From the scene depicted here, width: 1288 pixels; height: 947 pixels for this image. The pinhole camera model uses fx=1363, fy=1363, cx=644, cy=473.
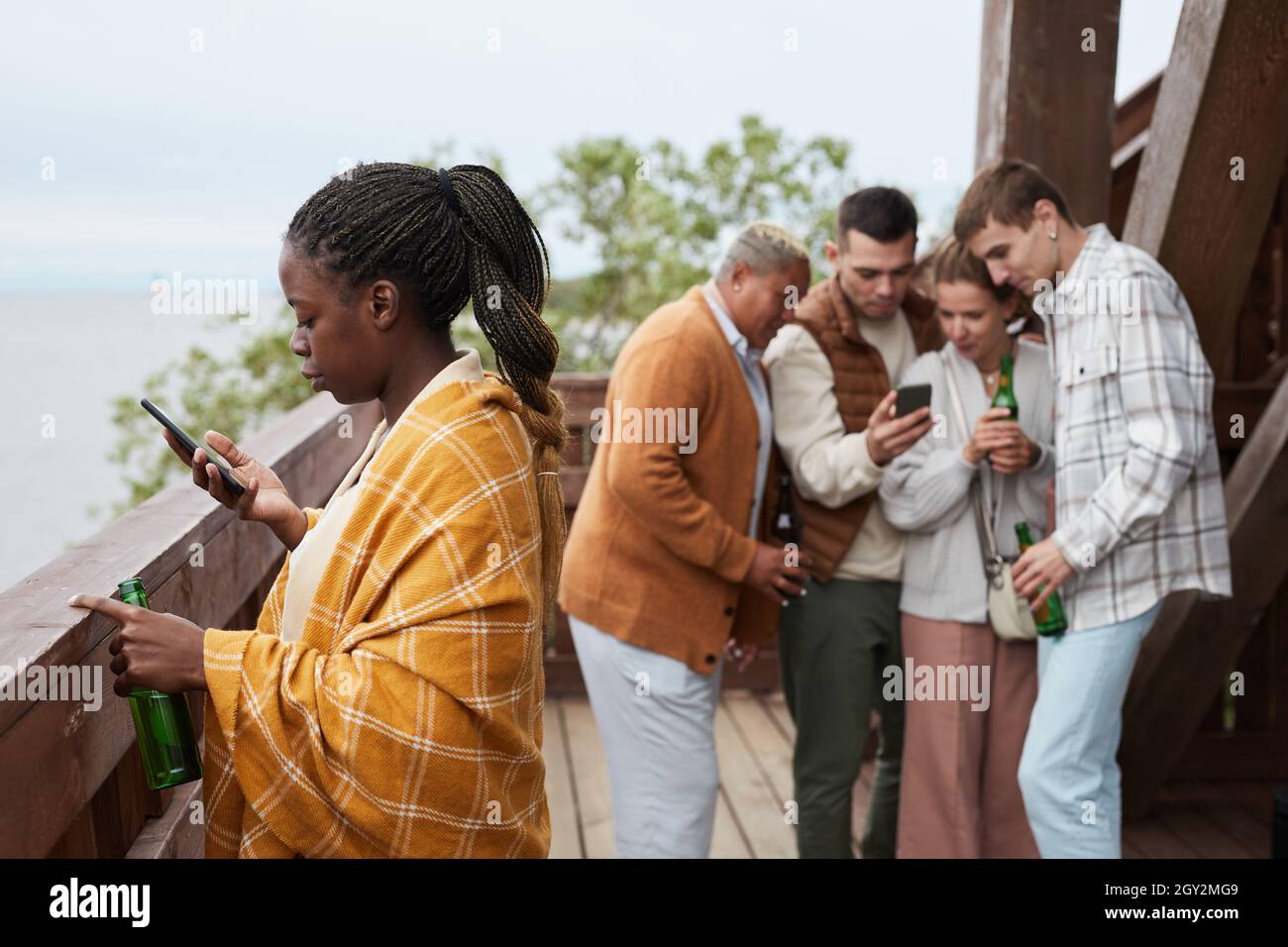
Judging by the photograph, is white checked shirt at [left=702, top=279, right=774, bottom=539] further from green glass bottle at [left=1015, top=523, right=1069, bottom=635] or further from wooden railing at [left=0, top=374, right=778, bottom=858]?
wooden railing at [left=0, top=374, right=778, bottom=858]

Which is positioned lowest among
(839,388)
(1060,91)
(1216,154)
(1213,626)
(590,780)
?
(590,780)

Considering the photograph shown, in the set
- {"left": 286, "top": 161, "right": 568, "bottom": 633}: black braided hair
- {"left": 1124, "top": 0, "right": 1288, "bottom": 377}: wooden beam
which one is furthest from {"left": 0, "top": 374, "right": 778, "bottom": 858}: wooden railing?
{"left": 1124, "top": 0, "right": 1288, "bottom": 377}: wooden beam

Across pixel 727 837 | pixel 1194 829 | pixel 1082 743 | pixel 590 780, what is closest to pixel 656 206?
pixel 590 780

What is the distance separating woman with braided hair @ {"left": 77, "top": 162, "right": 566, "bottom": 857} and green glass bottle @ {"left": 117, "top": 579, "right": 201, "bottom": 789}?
3 cm

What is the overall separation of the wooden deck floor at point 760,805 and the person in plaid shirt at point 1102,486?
110cm

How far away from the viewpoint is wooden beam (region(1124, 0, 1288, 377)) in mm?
3166

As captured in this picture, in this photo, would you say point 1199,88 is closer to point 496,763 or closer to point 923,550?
point 923,550

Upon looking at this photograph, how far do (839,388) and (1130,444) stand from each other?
784mm

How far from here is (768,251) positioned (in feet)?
10.4

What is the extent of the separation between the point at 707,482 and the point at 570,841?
4.47ft

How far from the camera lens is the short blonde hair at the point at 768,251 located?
317cm

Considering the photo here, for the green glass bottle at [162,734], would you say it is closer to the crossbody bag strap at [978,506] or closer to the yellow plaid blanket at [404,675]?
the yellow plaid blanket at [404,675]

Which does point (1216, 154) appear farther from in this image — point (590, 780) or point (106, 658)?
point (106, 658)
